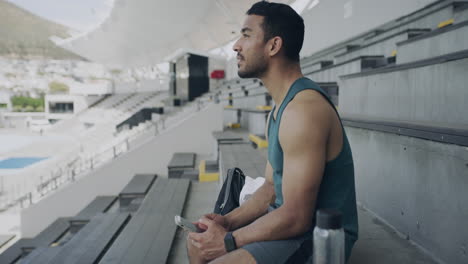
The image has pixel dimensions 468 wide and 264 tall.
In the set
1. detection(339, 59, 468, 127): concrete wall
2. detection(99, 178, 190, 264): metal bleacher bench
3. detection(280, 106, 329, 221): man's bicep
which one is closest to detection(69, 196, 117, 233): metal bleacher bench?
detection(99, 178, 190, 264): metal bleacher bench

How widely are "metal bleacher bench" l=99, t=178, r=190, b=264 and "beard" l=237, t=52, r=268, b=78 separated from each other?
1875 mm

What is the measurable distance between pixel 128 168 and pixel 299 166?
8.76m

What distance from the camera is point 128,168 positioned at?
9.41m

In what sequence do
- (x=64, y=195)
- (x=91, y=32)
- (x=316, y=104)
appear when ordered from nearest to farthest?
(x=316, y=104), (x=64, y=195), (x=91, y=32)

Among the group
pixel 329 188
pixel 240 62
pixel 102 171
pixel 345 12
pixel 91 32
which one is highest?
pixel 91 32

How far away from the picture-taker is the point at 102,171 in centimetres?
942

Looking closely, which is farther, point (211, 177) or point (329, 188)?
point (211, 177)

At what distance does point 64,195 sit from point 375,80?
28.8 ft

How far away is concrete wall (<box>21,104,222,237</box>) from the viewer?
9188 millimetres

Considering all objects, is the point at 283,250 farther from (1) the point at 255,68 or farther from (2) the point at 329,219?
(1) the point at 255,68

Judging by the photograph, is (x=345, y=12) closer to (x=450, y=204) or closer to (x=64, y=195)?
(x=450, y=204)

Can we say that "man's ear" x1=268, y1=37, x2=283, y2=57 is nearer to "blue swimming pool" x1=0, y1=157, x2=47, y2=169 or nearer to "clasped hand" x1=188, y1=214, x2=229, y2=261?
"clasped hand" x1=188, y1=214, x2=229, y2=261

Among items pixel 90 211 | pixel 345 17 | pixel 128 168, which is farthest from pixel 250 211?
pixel 128 168

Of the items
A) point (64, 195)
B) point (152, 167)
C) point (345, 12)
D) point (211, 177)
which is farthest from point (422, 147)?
point (64, 195)
